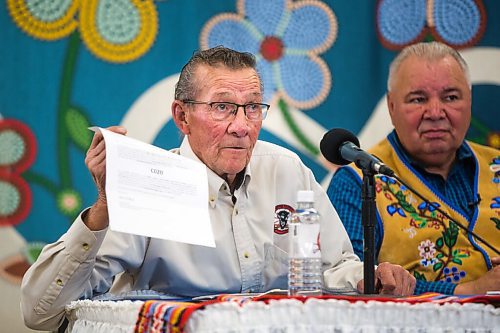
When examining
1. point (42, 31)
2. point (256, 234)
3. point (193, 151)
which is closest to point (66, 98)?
point (42, 31)

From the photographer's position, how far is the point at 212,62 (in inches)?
93.0

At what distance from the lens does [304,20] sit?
337cm

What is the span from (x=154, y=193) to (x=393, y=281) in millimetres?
699

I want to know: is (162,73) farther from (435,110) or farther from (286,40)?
(435,110)

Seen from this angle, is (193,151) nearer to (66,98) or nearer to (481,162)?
(66,98)

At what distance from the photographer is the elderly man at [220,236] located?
78.5 inches

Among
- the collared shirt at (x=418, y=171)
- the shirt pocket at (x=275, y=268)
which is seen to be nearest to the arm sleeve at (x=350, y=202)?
the collared shirt at (x=418, y=171)

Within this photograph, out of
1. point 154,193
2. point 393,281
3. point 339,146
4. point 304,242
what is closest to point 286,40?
point 339,146

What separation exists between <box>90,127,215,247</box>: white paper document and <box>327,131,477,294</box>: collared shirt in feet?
4.00

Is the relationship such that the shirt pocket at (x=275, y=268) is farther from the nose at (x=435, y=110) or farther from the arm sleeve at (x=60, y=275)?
the nose at (x=435, y=110)

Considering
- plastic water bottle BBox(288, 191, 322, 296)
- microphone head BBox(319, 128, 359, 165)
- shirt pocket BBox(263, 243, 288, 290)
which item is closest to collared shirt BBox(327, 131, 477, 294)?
shirt pocket BBox(263, 243, 288, 290)

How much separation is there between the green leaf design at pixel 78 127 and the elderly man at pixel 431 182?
0.96 meters

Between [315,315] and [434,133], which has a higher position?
[434,133]

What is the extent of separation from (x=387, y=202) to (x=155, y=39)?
1.13 metres
